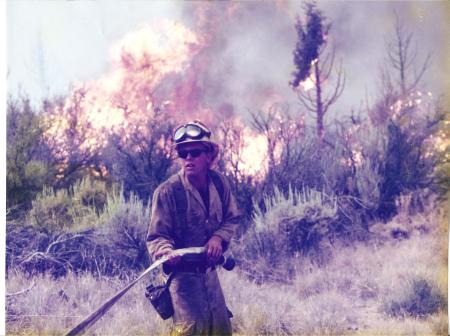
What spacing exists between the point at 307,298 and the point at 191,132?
7.18 ft

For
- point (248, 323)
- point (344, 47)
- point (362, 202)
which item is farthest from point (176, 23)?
point (248, 323)

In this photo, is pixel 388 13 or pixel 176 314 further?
pixel 388 13

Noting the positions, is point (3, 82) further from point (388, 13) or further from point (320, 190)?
point (388, 13)

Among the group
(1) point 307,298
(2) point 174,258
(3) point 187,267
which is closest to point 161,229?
(2) point 174,258

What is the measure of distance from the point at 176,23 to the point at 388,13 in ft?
7.79

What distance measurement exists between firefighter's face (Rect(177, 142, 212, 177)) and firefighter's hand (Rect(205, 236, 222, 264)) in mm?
720

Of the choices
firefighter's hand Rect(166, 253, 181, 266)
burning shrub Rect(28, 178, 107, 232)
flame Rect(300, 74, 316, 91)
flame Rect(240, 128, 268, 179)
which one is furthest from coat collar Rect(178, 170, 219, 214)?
flame Rect(300, 74, 316, 91)

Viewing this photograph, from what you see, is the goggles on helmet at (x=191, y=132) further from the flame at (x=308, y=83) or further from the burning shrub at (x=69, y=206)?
the flame at (x=308, y=83)

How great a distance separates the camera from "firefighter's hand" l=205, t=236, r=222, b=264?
666 cm

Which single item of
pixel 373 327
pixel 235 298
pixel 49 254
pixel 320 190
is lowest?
pixel 373 327

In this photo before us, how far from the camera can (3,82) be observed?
7.08m

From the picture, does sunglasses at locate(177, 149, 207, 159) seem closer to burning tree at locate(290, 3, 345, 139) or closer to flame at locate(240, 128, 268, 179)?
flame at locate(240, 128, 268, 179)

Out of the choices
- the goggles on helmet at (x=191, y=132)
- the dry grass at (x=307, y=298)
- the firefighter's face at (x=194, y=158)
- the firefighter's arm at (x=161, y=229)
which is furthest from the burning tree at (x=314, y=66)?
the firefighter's arm at (x=161, y=229)

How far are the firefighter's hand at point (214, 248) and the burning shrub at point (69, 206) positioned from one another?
4.36 ft
